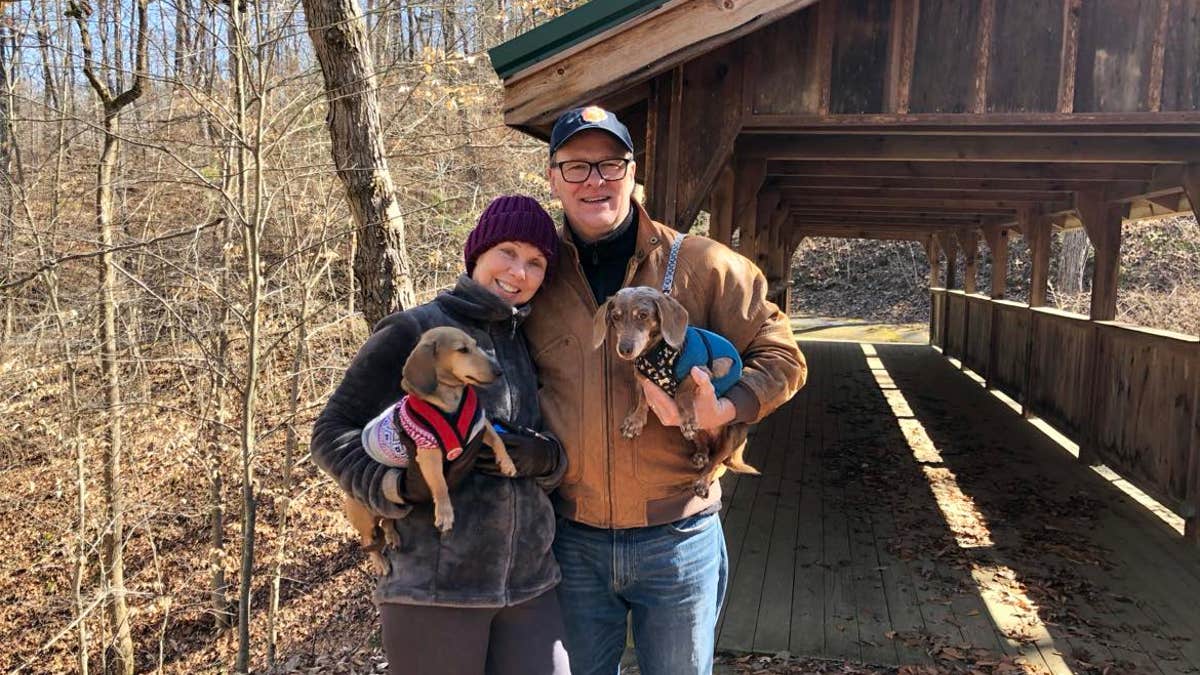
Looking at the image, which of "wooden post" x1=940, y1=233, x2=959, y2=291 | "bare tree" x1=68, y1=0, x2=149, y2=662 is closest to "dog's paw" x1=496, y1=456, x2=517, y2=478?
"bare tree" x1=68, y1=0, x2=149, y2=662

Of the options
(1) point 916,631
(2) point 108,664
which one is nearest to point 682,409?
(1) point 916,631

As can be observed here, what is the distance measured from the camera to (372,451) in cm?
178

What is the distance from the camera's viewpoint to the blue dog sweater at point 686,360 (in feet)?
6.17

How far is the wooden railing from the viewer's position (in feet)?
18.3

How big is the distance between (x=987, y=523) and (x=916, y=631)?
2.13 m

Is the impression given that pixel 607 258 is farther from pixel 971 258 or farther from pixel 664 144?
pixel 971 258

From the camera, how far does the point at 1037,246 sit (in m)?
9.41

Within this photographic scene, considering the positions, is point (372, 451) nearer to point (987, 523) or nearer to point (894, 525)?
point (894, 525)

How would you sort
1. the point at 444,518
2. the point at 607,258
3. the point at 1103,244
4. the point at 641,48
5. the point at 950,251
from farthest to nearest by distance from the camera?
the point at 950,251, the point at 1103,244, the point at 641,48, the point at 607,258, the point at 444,518

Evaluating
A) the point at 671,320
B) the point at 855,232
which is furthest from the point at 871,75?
the point at 855,232

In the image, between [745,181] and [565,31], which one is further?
[745,181]

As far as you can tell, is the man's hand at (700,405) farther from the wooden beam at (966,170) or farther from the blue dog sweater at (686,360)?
the wooden beam at (966,170)

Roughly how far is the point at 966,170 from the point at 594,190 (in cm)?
630

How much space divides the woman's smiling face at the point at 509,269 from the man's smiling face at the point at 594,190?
166 mm
